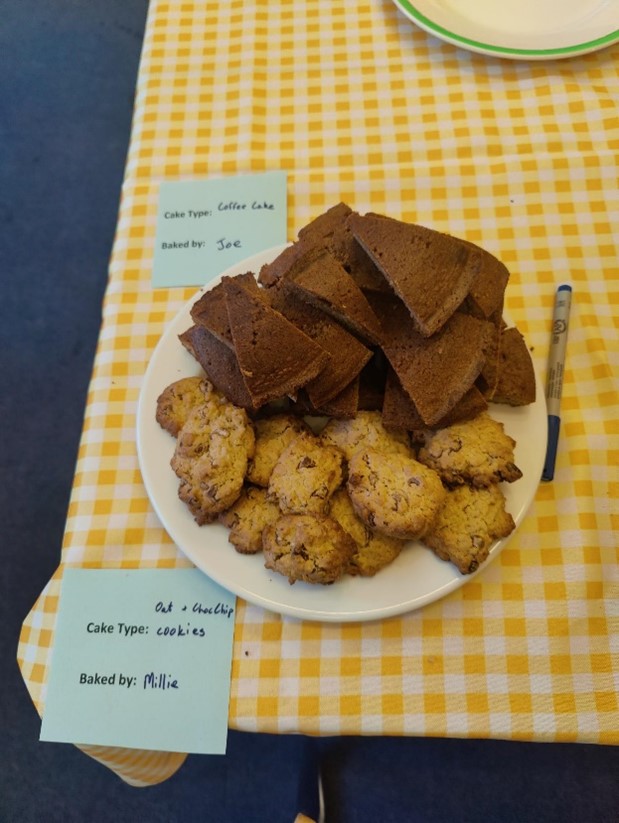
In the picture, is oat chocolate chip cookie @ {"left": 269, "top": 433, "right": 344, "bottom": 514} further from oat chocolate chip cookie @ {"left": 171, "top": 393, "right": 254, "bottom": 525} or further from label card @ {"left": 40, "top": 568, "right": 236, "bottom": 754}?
label card @ {"left": 40, "top": 568, "right": 236, "bottom": 754}

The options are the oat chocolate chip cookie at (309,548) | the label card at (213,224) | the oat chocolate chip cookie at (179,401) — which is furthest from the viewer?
the label card at (213,224)

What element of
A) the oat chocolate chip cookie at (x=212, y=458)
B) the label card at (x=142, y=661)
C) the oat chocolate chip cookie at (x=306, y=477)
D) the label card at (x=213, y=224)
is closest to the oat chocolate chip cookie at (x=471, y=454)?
the oat chocolate chip cookie at (x=306, y=477)

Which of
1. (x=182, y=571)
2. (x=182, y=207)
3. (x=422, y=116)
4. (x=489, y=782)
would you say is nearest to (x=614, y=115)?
(x=422, y=116)

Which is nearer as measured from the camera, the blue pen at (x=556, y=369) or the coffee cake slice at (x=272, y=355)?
the coffee cake slice at (x=272, y=355)

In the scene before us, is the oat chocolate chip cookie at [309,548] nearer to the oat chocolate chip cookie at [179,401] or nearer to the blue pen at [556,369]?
the oat chocolate chip cookie at [179,401]

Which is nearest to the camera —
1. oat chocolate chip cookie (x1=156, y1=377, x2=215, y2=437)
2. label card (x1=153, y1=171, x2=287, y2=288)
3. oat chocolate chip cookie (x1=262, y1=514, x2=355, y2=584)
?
oat chocolate chip cookie (x1=262, y1=514, x2=355, y2=584)

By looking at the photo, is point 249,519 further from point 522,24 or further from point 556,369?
point 522,24

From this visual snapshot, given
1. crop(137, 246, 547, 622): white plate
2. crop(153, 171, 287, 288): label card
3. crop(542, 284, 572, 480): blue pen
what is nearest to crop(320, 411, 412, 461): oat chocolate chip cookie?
crop(137, 246, 547, 622): white plate

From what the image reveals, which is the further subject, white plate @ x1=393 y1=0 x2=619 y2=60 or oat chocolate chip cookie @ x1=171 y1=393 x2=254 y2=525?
white plate @ x1=393 y1=0 x2=619 y2=60
